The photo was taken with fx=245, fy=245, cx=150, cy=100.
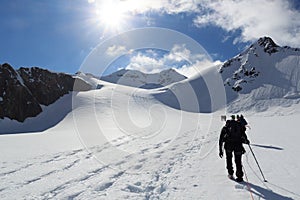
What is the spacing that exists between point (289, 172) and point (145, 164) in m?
5.08

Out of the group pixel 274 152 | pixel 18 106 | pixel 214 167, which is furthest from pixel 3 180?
pixel 18 106

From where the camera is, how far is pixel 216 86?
9912 cm

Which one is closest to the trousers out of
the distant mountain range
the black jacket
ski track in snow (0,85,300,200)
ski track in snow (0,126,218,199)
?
the black jacket

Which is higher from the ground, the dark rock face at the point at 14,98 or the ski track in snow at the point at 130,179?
the dark rock face at the point at 14,98

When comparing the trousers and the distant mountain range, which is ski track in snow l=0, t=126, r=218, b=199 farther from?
the distant mountain range

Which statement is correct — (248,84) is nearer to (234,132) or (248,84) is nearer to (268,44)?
(268,44)

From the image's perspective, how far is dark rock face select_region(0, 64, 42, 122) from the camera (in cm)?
4356

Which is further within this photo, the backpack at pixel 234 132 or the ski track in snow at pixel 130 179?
the backpack at pixel 234 132

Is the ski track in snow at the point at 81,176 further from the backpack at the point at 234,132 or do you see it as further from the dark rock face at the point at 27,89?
the dark rock face at the point at 27,89

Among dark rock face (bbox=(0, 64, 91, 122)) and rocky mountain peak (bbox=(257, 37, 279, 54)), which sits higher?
rocky mountain peak (bbox=(257, 37, 279, 54))

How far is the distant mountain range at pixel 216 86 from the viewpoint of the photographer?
47.3 m

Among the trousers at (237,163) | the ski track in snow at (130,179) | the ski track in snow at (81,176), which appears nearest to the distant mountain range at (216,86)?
the ski track in snow at (81,176)

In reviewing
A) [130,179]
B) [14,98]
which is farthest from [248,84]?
[130,179]

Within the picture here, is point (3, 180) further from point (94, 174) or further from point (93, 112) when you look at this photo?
point (93, 112)
